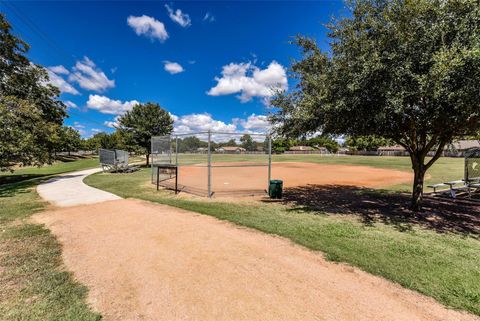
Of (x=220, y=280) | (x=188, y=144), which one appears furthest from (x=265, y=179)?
(x=220, y=280)

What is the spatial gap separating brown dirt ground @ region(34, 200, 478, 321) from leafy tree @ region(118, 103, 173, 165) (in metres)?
21.0

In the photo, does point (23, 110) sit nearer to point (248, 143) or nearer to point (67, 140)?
point (248, 143)

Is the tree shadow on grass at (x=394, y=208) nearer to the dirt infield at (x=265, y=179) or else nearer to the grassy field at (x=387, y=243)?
the grassy field at (x=387, y=243)

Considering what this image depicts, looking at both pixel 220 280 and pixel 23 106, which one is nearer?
pixel 220 280

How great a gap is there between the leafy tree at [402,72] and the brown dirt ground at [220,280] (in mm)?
3961

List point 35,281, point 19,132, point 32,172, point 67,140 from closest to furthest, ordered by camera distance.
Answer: point 35,281, point 19,132, point 32,172, point 67,140

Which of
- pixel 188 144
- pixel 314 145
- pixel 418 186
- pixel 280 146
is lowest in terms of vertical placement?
pixel 418 186

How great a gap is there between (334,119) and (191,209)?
17.2 feet

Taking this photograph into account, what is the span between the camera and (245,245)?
4.84 metres

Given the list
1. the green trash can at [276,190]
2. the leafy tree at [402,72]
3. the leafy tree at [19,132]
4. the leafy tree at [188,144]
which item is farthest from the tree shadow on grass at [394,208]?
the leafy tree at [19,132]

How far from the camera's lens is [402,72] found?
5.50m

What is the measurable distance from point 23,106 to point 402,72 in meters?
16.5

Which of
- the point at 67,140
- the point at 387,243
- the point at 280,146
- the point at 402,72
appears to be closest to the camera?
the point at 387,243

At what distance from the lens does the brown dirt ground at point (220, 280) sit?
9.23 feet
